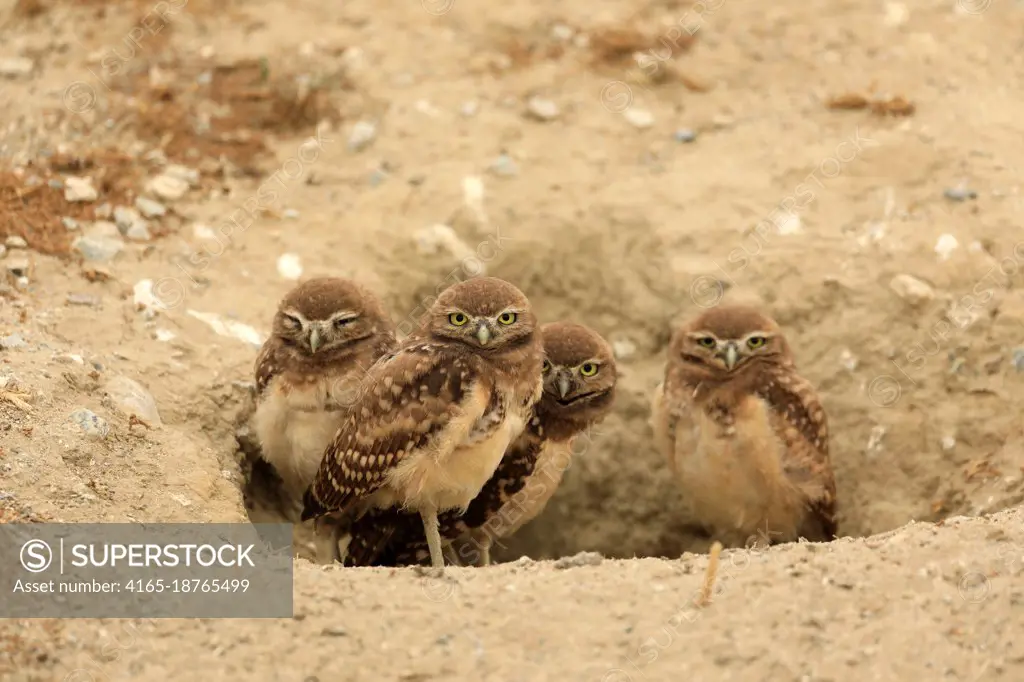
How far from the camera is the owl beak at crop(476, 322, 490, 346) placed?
5.25 meters

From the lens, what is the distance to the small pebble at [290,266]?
6625 millimetres

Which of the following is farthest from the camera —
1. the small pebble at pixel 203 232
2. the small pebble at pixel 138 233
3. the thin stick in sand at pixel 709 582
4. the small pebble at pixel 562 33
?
the small pebble at pixel 562 33

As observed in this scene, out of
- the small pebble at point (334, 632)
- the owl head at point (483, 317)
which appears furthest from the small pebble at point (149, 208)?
the small pebble at point (334, 632)

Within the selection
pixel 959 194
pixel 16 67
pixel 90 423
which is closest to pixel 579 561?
pixel 90 423

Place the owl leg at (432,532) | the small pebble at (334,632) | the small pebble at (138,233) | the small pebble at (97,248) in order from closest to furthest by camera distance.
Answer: the small pebble at (334,632)
the owl leg at (432,532)
the small pebble at (97,248)
the small pebble at (138,233)

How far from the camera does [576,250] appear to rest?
7.06m

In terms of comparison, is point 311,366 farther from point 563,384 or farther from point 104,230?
point 104,230

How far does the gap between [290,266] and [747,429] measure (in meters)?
2.56

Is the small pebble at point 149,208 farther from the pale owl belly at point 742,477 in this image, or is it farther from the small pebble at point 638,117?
the pale owl belly at point 742,477

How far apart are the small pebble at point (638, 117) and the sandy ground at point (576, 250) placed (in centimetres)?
1

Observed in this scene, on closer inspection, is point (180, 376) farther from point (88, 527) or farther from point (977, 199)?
point (977, 199)

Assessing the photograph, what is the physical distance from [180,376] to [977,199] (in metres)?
4.32

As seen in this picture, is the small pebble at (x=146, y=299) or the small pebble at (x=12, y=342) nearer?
the small pebble at (x=12, y=342)

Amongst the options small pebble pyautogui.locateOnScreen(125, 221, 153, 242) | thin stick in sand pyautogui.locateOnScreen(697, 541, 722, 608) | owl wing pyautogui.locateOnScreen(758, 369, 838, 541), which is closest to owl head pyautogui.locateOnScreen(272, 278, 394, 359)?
small pebble pyautogui.locateOnScreen(125, 221, 153, 242)
